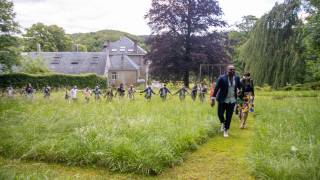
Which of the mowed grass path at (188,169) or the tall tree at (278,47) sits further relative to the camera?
the tall tree at (278,47)

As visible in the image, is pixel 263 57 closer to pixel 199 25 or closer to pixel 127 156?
pixel 199 25

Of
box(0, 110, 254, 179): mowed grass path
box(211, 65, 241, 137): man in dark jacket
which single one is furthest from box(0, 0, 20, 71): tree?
box(0, 110, 254, 179): mowed grass path

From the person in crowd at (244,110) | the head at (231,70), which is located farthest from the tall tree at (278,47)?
the head at (231,70)

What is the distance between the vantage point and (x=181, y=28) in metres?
39.6

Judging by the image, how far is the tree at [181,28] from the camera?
1495 inches

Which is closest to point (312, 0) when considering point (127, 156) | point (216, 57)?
point (127, 156)

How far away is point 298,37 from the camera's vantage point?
1016 inches

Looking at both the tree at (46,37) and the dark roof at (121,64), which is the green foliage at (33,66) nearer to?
the dark roof at (121,64)

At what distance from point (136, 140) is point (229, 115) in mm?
2893

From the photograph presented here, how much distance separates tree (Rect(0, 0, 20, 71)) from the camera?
24.5 m

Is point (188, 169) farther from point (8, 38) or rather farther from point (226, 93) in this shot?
point (8, 38)

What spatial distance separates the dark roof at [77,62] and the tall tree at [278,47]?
2896cm

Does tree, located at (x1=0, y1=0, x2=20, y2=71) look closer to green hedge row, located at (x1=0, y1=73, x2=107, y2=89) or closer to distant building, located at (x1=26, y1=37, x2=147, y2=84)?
green hedge row, located at (x1=0, y1=73, x2=107, y2=89)

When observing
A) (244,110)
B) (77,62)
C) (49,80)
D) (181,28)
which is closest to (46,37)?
(77,62)
